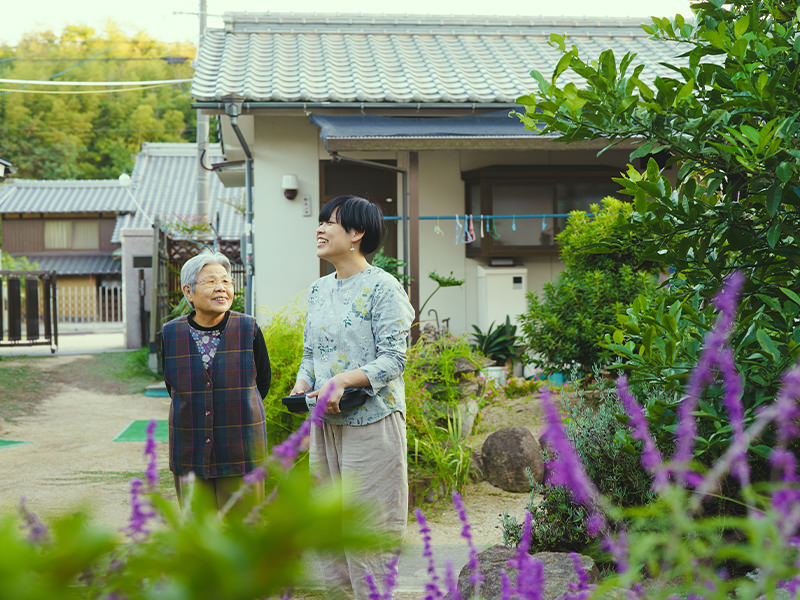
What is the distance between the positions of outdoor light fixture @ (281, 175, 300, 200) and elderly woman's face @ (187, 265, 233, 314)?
5580 millimetres

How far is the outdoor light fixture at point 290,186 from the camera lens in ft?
29.0

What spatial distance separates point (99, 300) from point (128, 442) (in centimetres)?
1888

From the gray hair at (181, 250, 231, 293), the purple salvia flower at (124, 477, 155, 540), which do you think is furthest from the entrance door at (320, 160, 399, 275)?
the purple salvia flower at (124, 477, 155, 540)

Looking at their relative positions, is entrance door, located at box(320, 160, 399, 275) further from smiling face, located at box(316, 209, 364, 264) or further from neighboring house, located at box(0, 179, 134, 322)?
neighboring house, located at box(0, 179, 134, 322)

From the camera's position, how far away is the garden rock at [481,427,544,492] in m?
5.32

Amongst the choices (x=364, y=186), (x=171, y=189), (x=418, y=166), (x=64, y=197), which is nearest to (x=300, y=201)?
(x=364, y=186)

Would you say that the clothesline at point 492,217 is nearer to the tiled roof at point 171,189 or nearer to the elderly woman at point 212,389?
the elderly woman at point 212,389

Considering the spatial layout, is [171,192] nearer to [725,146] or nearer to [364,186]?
[364,186]

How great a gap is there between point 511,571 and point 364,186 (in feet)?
23.8

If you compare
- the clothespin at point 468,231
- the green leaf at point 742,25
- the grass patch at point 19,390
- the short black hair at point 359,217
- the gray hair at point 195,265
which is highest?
the green leaf at point 742,25

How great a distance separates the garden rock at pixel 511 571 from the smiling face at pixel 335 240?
1268 millimetres

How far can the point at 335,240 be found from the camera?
3.04 meters

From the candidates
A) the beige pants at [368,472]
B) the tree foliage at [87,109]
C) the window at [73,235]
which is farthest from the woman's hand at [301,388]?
the tree foliage at [87,109]

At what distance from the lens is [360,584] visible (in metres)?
2.84
